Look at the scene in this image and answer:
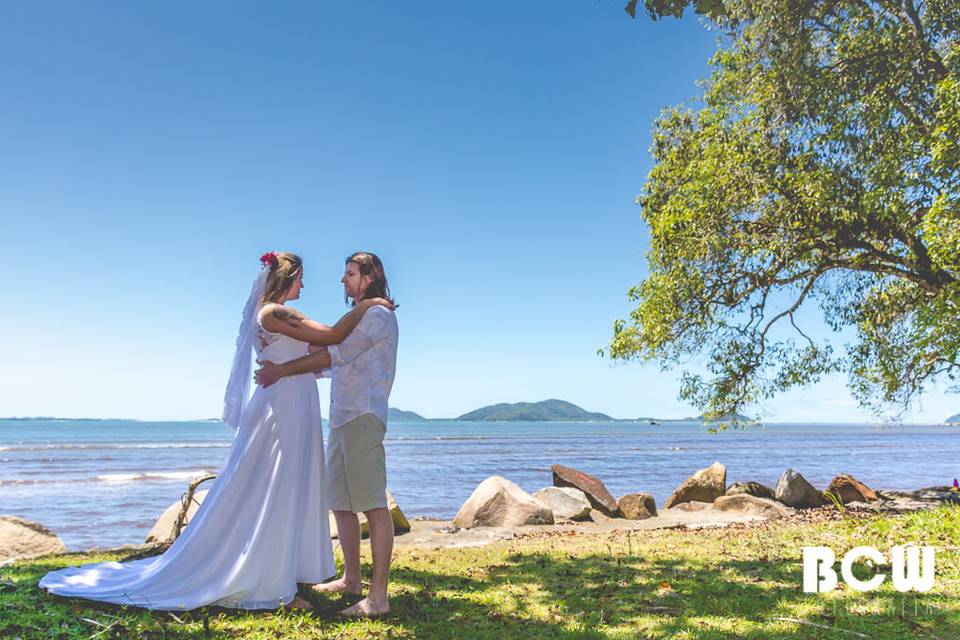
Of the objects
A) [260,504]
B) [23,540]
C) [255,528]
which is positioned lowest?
[23,540]

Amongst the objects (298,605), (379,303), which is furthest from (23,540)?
(379,303)

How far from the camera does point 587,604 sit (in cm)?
595

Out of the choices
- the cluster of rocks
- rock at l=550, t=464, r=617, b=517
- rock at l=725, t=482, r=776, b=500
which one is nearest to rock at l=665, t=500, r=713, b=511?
the cluster of rocks

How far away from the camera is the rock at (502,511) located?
13.6m

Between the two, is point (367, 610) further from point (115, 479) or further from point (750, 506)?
point (115, 479)

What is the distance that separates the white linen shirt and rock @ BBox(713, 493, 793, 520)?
43.4 ft

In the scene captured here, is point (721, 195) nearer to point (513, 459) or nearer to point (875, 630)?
point (875, 630)

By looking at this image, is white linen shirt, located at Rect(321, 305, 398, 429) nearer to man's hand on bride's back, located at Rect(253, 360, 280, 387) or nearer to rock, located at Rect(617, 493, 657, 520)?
man's hand on bride's back, located at Rect(253, 360, 280, 387)

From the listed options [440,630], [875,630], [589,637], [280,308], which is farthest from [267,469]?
[875,630]

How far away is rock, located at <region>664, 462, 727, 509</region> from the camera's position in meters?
18.8

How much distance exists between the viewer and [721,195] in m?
14.1

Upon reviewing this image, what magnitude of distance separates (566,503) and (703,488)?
5.30 meters

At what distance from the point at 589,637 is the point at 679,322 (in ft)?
37.9

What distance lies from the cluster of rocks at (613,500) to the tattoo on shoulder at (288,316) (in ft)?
30.7
